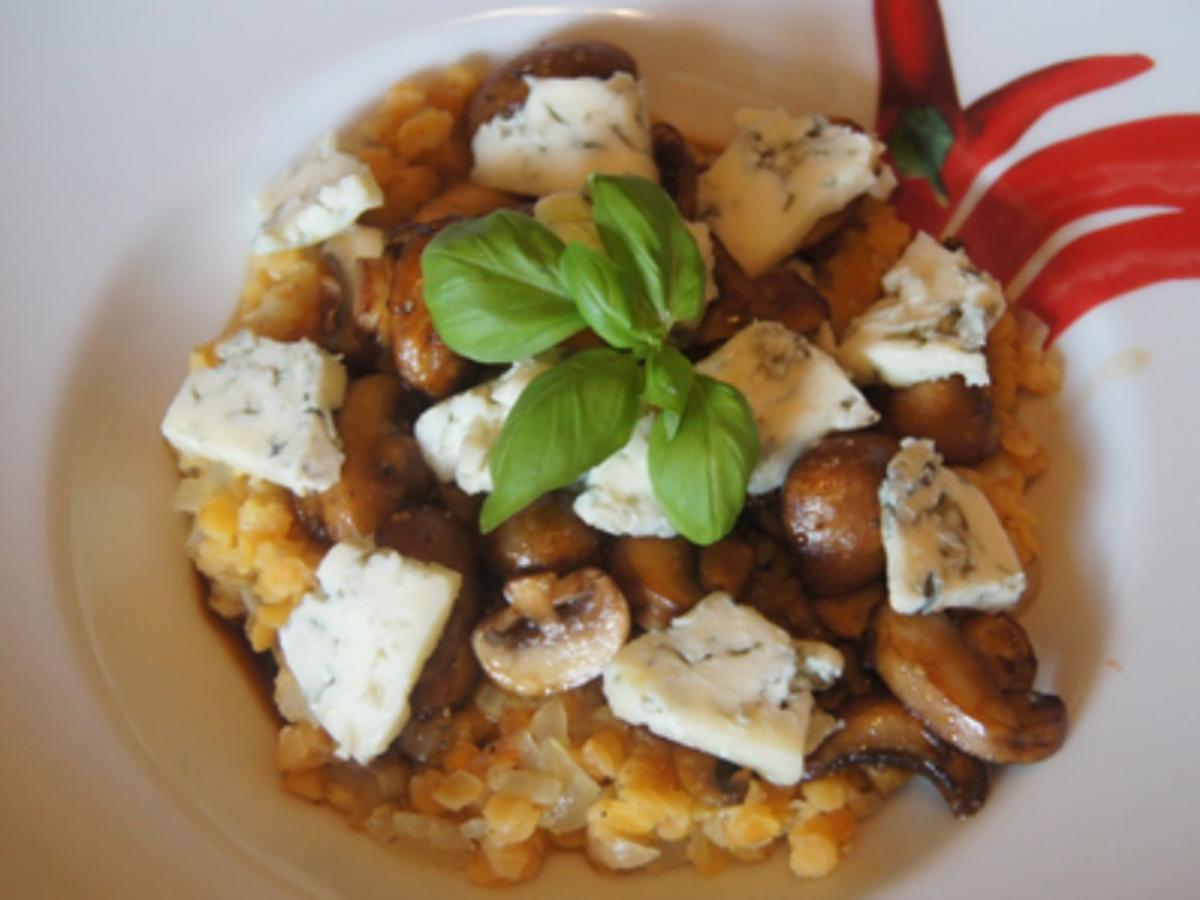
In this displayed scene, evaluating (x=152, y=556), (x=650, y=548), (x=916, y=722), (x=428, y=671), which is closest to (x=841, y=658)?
(x=916, y=722)

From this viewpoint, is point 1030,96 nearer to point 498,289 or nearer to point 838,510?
point 838,510

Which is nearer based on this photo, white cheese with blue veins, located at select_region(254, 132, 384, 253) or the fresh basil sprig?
the fresh basil sprig

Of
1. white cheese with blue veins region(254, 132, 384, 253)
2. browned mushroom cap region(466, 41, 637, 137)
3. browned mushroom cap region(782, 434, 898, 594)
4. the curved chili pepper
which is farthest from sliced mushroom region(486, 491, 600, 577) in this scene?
the curved chili pepper

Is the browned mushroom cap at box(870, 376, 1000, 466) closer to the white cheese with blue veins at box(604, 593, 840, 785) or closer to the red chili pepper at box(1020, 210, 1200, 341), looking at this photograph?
the red chili pepper at box(1020, 210, 1200, 341)

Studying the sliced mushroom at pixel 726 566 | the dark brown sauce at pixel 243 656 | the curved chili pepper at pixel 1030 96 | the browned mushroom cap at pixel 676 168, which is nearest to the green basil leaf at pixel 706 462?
the sliced mushroom at pixel 726 566

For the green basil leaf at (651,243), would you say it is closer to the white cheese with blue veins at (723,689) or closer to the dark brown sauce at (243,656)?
the white cheese with blue veins at (723,689)
